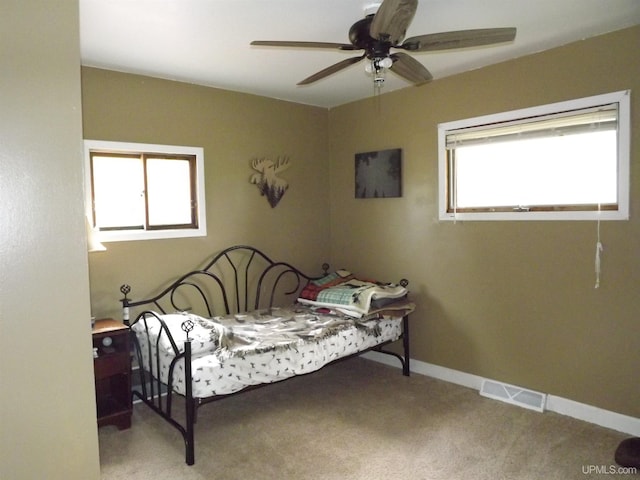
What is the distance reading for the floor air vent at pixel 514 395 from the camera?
10.2ft

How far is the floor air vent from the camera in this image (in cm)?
310

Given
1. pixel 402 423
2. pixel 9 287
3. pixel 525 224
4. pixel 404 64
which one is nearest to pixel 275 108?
pixel 404 64

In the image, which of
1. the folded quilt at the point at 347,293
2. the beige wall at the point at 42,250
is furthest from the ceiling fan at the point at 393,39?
the folded quilt at the point at 347,293

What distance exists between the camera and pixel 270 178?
4.03 m

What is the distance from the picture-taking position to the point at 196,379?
2.50 meters

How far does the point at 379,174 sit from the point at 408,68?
5.71 feet

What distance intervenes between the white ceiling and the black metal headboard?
4.88 feet

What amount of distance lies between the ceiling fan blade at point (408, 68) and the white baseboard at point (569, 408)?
229 cm

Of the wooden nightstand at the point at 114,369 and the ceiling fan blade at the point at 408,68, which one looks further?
the wooden nightstand at the point at 114,369

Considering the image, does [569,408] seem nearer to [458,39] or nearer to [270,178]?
[458,39]

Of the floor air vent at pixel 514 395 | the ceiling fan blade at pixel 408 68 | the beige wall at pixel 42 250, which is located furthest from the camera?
the floor air vent at pixel 514 395

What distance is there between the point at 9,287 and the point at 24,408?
0.34 meters

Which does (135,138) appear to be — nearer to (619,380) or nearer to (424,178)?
(424,178)

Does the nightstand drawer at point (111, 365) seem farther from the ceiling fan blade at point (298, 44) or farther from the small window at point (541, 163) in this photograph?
the small window at point (541, 163)
